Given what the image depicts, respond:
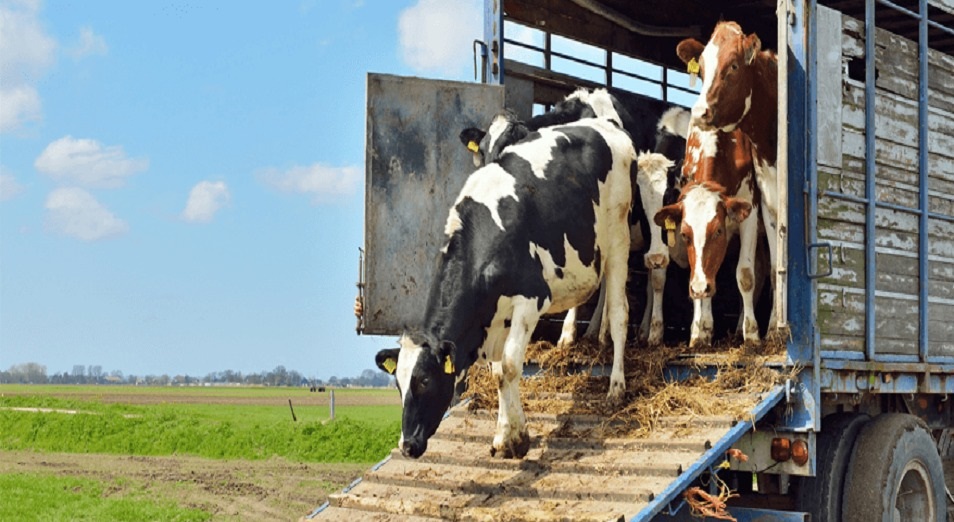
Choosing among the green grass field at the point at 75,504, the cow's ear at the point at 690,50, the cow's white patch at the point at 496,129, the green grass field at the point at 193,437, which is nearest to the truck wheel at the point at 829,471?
the cow's ear at the point at 690,50

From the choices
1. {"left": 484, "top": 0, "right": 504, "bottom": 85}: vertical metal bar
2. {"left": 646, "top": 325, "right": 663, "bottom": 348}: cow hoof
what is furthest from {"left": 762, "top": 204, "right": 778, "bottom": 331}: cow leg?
{"left": 484, "top": 0, "right": 504, "bottom": 85}: vertical metal bar

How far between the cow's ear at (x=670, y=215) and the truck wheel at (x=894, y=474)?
1914 millimetres

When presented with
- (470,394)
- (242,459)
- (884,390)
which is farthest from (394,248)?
(242,459)

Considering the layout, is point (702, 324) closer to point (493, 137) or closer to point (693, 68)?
point (693, 68)

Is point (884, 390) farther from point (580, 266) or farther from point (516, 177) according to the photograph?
point (516, 177)

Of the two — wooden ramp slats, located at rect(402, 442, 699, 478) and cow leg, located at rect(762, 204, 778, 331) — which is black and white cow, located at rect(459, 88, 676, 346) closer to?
cow leg, located at rect(762, 204, 778, 331)

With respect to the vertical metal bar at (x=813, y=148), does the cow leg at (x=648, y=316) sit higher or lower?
lower

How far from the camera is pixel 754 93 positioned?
812cm

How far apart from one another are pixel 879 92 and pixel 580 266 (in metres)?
2.48

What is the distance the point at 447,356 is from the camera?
6.94 metres

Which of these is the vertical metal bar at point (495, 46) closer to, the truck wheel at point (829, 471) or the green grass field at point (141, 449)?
the truck wheel at point (829, 471)

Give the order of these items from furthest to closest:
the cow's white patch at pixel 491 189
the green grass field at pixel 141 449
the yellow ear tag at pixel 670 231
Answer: the green grass field at pixel 141 449
the yellow ear tag at pixel 670 231
the cow's white patch at pixel 491 189

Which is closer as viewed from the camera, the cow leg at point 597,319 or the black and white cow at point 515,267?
the black and white cow at point 515,267

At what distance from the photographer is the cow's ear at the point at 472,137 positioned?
8.74 m
